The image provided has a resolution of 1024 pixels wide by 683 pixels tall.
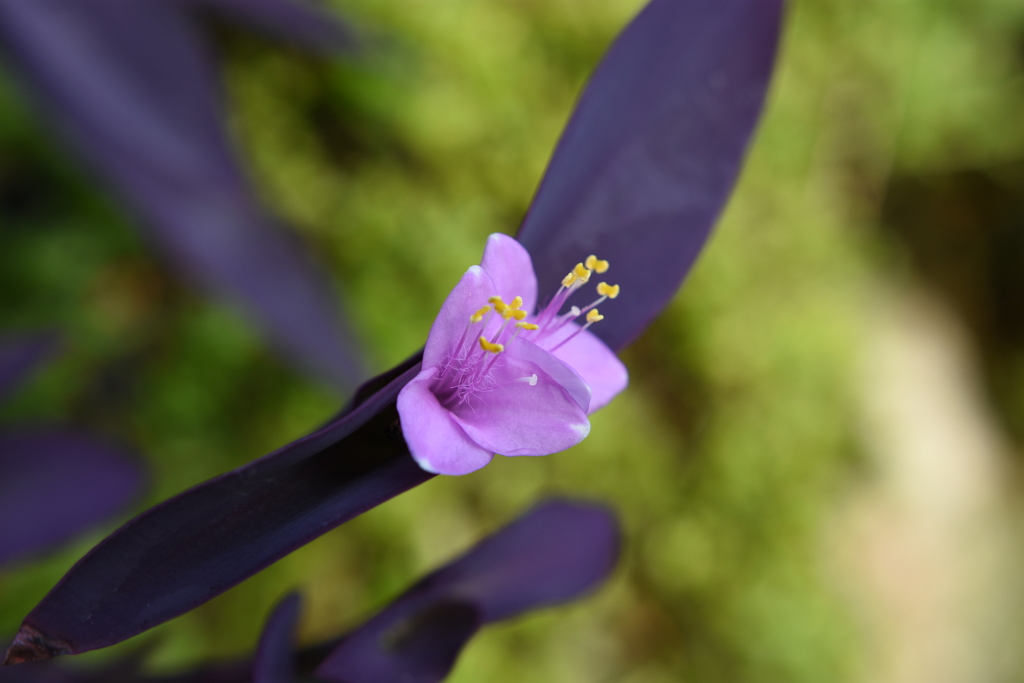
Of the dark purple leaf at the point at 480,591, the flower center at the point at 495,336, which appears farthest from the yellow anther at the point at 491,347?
the dark purple leaf at the point at 480,591

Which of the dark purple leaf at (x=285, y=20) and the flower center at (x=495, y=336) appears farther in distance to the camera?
the dark purple leaf at (x=285, y=20)

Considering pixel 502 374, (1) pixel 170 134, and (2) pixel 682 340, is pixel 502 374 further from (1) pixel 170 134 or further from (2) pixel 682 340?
(2) pixel 682 340

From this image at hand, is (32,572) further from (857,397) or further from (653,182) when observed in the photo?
(857,397)

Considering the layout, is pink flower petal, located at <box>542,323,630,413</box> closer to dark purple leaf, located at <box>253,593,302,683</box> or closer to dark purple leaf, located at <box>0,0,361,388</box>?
dark purple leaf, located at <box>253,593,302,683</box>

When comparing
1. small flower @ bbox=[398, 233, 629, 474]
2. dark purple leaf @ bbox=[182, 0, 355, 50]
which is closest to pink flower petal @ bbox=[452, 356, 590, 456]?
small flower @ bbox=[398, 233, 629, 474]

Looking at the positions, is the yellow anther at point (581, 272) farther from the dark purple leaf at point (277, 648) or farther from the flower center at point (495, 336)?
the dark purple leaf at point (277, 648)

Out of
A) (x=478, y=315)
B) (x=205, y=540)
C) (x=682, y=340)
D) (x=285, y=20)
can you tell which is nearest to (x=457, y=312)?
(x=478, y=315)
